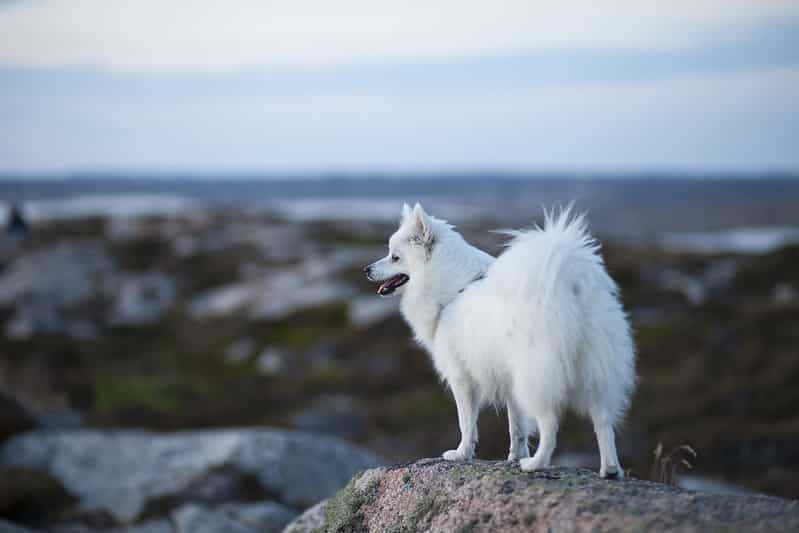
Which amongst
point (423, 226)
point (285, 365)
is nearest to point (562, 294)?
point (423, 226)

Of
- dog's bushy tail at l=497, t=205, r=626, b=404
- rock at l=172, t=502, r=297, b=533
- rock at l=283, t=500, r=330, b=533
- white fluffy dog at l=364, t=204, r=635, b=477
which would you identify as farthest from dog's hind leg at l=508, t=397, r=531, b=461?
rock at l=172, t=502, r=297, b=533

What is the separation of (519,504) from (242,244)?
178ft

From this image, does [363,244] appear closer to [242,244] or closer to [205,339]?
[242,244]

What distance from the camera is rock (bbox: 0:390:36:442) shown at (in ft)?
52.6

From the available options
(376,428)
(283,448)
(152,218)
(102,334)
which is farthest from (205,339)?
(152,218)

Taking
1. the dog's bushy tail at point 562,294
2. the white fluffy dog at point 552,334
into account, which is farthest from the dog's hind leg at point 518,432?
the dog's bushy tail at point 562,294

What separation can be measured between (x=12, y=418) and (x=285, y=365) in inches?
660

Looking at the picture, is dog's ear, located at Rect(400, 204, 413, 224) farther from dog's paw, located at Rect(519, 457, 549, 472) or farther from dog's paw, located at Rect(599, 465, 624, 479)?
dog's paw, located at Rect(599, 465, 624, 479)

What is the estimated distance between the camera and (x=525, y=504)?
5.53 meters

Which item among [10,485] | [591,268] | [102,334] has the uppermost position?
[591,268]

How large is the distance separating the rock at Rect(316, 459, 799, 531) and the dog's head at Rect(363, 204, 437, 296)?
199 centimetres

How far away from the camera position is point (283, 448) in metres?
13.5

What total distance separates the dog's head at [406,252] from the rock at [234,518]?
477cm

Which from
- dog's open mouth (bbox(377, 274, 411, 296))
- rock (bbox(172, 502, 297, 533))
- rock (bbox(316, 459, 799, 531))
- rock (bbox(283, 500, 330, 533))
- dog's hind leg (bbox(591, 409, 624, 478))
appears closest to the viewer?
rock (bbox(316, 459, 799, 531))
